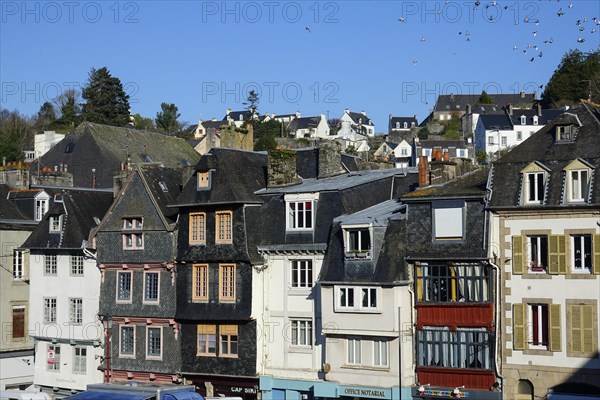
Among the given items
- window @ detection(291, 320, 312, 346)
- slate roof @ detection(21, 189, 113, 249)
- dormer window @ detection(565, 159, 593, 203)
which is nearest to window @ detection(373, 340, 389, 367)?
window @ detection(291, 320, 312, 346)

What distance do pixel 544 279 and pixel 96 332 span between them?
25180 mm

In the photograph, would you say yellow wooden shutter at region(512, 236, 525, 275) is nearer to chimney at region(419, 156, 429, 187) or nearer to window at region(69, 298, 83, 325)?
chimney at region(419, 156, 429, 187)

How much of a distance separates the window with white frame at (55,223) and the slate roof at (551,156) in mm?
25493

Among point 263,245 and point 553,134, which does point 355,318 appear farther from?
point 553,134

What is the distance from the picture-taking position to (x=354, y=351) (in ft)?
152

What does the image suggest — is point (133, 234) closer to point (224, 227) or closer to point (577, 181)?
→ point (224, 227)

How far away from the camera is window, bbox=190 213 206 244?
51.8 meters

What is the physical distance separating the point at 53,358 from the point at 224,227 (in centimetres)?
1406

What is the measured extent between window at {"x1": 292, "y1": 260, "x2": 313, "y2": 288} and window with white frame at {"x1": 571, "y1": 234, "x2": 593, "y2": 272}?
12.5 meters

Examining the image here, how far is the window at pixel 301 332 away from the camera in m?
48.6

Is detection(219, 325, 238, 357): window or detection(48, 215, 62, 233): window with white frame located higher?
detection(48, 215, 62, 233): window with white frame

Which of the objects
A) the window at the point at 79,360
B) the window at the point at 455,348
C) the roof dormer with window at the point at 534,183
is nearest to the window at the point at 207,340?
the window at the point at 79,360

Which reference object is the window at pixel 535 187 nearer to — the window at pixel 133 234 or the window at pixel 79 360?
the window at pixel 133 234

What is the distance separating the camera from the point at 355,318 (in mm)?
45969
